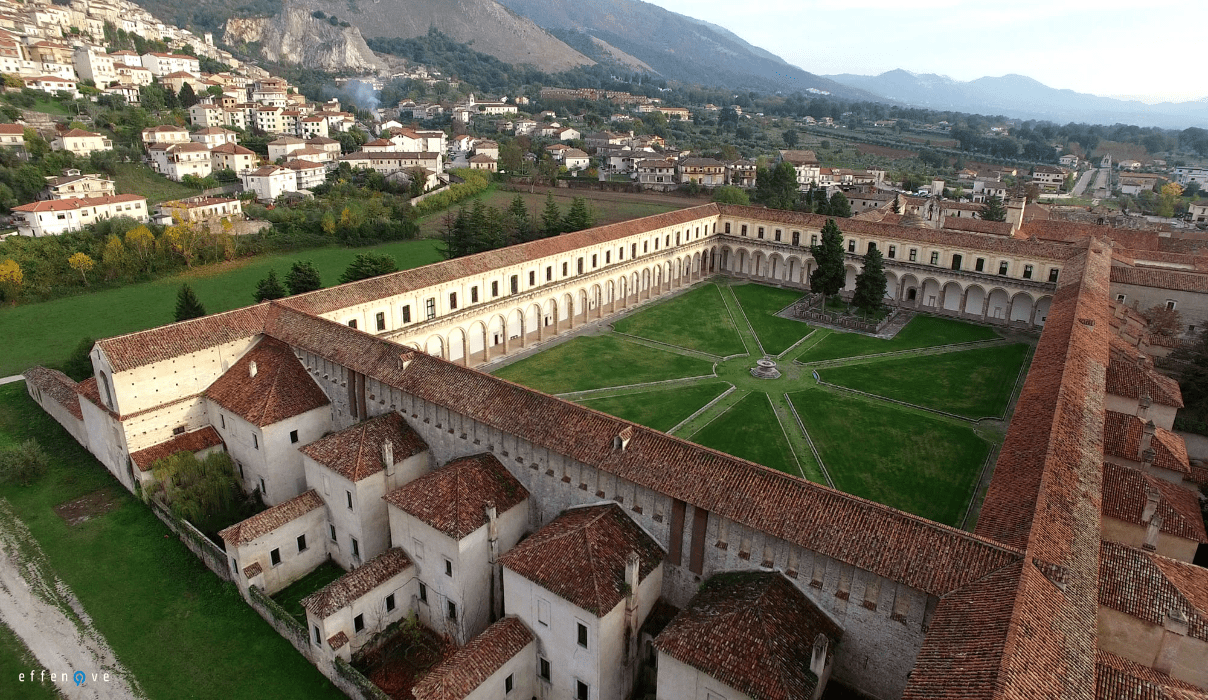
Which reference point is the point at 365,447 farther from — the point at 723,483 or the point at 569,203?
the point at 569,203

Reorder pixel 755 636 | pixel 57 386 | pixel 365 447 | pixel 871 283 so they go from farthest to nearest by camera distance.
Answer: pixel 871 283, pixel 57 386, pixel 365 447, pixel 755 636

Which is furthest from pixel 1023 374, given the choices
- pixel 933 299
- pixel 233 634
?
pixel 233 634

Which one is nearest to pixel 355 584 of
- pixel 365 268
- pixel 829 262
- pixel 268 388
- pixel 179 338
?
pixel 268 388

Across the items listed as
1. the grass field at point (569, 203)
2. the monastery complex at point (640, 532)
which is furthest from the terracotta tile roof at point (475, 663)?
the grass field at point (569, 203)

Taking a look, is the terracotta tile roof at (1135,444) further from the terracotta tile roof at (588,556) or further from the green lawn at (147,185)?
the green lawn at (147,185)

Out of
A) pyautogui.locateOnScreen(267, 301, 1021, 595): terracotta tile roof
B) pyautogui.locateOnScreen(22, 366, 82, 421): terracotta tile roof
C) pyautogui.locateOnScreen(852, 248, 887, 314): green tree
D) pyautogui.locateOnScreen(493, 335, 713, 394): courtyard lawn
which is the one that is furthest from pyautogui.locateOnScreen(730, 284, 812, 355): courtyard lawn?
pyautogui.locateOnScreen(22, 366, 82, 421): terracotta tile roof
